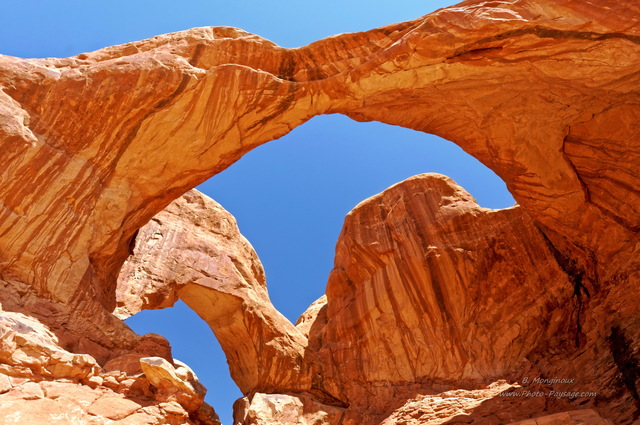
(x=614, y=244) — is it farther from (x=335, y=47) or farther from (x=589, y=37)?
(x=335, y=47)

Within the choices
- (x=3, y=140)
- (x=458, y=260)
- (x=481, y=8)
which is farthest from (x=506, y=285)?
(x=3, y=140)

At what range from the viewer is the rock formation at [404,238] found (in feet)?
43.7

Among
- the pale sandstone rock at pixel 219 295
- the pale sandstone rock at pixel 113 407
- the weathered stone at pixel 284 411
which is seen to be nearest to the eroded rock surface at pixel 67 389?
the pale sandstone rock at pixel 113 407

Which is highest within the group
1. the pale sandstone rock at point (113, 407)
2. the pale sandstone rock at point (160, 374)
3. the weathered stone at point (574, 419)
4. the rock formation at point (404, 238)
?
the rock formation at point (404, 238)

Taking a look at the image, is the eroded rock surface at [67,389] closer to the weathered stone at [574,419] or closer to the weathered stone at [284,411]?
the weathered stone at [284,411]

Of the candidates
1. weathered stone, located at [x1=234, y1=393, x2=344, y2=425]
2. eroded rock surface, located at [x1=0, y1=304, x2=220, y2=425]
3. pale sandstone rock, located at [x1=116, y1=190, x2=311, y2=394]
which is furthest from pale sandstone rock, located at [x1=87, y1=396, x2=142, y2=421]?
pale sandstone rock, located at [x1=116, y1=190, x2=311, y2=394]

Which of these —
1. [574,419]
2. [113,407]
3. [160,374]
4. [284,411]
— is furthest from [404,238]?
[113,407]

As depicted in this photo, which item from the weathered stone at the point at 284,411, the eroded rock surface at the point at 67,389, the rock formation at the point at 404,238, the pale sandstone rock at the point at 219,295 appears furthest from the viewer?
the pale sandstone rock at the point at 219,295

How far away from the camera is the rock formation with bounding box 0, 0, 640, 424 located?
13320mm

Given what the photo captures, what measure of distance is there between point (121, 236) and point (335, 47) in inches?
348

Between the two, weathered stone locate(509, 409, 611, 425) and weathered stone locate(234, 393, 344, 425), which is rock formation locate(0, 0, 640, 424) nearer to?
weathered stone locate(234, 393, 344, 425)

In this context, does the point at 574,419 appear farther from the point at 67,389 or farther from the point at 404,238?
the point at 404,238

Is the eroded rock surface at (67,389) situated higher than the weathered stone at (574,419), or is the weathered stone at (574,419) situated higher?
the eroded rock surface at (67,389)

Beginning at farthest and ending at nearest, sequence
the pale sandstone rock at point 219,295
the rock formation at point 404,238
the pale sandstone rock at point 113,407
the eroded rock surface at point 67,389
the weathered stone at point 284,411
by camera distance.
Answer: the pale sandstone rock at point 219,295, the weathered stone at point 284,411, the rock formation at point 404,238, the pale sandstone rock at point 113,407, the eroded rock surface at point 67,389
